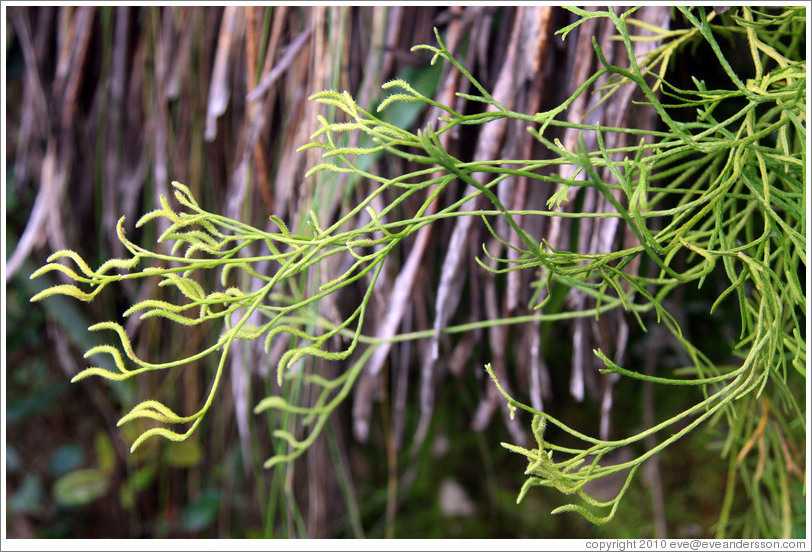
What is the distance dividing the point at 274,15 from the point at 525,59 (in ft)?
1.01

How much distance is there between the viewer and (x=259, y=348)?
0.79 metres

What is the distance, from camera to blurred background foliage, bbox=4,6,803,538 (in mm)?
664

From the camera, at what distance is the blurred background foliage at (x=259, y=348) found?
664 millimetres

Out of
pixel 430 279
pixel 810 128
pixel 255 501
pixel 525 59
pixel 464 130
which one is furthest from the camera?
pixel 255 501

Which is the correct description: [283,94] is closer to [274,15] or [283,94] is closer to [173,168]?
[274,15]

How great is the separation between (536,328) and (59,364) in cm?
87

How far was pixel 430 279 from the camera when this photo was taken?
799 mm

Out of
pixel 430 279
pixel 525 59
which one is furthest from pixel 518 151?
pixel 430 279

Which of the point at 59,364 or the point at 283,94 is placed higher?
the point at 283,94

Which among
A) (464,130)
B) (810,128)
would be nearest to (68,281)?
(464,130)

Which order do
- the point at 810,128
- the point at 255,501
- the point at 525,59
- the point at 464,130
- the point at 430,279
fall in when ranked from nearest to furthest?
the point at 810,128 → the point at 525,59 → the point at 464,130 → the point at 430,279 → the point at 255,501

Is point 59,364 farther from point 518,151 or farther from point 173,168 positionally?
point 518,151

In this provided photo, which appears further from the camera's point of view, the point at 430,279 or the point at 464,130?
the point at 430,279

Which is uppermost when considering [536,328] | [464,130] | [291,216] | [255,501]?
[464,130]
